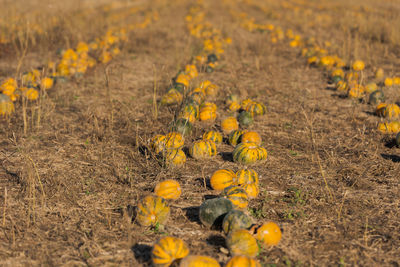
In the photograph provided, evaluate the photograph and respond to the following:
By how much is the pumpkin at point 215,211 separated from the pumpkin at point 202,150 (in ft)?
5.72

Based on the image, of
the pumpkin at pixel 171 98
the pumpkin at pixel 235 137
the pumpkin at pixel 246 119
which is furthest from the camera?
the pumpkin at pixel 171 98

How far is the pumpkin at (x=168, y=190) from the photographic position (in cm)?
480

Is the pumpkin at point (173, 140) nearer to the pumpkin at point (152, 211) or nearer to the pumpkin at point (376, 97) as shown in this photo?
the pumpkin at point (152, 211)

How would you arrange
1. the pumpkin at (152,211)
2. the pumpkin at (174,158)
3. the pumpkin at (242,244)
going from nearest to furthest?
the pumpkin at (242,244) < the pumpkin at (152,211) < the pumpkin at (174,158)

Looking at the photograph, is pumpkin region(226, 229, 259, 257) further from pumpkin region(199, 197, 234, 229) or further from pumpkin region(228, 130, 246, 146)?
pumpkin region(228, 130, 246, 146)

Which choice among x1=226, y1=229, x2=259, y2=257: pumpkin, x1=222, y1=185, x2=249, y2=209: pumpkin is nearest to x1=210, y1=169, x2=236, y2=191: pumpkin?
x1=222, y1=185, x2=249, y2=209: pumpkin

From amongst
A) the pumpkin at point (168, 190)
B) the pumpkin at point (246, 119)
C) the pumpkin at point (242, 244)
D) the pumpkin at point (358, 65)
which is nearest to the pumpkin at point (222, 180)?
the pumpkin at point (168, 190)

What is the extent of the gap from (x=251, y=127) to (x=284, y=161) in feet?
5.14

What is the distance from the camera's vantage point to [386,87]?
31.6 feet

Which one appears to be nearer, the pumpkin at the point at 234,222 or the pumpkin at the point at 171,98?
the pumpkin at the point at 234,222

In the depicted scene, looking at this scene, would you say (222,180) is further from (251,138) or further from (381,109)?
(381,109)

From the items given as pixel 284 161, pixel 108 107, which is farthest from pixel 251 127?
pixel 108 107

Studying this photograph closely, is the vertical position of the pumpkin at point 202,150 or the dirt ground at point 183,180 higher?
the pumpkin at point 202,150

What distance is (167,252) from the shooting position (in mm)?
3561
